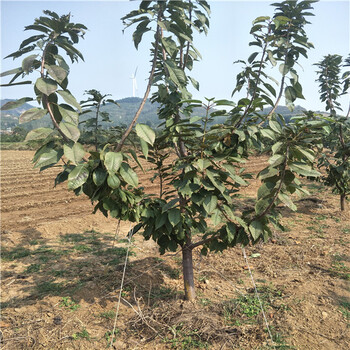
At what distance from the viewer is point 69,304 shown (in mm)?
2986

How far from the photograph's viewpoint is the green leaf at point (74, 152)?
161 centimetres

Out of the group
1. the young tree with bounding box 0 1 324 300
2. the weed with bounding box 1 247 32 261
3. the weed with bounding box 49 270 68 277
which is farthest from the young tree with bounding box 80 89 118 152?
the weed with bounding box 1 247 32 261

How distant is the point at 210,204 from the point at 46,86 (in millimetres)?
1319

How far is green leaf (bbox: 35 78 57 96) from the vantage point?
1553 millimetres

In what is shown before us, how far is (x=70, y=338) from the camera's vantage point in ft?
8.09

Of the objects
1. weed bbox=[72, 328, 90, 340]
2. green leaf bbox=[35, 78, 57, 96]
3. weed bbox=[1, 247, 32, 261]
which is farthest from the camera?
weed bbox=[1, 247, 32, 261]

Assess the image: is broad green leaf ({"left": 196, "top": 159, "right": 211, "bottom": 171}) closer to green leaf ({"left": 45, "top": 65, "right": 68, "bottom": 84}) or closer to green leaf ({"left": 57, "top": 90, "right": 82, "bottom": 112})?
green leaf ({"left": 57, "top": 90, "right": 82, "bottom": 112})

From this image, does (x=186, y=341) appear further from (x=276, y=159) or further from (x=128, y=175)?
(x=276, y=159)

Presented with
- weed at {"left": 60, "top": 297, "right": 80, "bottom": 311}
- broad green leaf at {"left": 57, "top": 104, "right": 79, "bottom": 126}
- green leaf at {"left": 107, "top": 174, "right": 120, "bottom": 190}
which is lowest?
weed at {"left": 60, "top": 297, "right": 80, "bottom": 311}

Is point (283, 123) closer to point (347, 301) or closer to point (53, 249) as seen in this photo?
point (347, 301)

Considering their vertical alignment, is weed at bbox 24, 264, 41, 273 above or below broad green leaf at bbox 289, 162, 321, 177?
below

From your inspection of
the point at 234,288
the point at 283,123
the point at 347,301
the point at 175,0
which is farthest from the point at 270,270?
the point at 175,0

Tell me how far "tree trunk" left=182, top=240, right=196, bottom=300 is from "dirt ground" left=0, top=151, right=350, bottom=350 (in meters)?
0.10

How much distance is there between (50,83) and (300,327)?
114 inches
